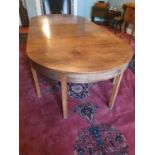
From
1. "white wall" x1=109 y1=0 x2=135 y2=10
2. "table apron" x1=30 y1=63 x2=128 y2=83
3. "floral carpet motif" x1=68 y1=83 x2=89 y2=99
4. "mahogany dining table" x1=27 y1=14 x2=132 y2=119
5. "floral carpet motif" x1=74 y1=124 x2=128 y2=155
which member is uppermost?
"white wall" x1=109 y1=0 x2=135 y2=10

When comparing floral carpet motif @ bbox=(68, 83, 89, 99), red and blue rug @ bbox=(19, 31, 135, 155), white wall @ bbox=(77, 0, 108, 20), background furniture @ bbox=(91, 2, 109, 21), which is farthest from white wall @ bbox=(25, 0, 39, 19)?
floral carpet motif @ bbox=(68, 83, 89, 99)

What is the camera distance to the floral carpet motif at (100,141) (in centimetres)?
134

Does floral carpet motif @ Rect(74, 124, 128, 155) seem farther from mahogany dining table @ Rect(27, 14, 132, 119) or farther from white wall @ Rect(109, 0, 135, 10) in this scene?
white wall @ Rect(109, 0, 135, 10)

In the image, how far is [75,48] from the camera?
1.47 m

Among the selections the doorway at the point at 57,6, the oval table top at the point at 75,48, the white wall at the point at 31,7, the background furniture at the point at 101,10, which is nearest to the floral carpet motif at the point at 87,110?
the oval table top at the point at 75,48

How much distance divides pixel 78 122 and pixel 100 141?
287 mm

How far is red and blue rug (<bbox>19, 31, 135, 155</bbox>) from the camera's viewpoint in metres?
1.36
